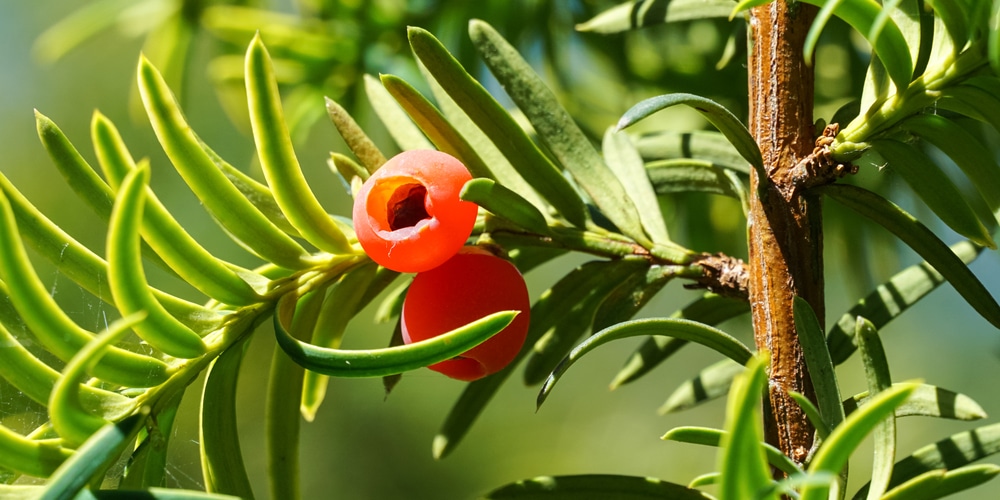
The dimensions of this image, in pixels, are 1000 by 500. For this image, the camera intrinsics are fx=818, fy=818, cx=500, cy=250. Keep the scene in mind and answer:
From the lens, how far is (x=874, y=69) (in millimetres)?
444

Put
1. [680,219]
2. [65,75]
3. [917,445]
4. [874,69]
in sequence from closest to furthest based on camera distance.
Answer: [874,69] → [680,219] → [917,445] → [65,75]

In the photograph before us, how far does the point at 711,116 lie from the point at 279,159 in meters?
0.22

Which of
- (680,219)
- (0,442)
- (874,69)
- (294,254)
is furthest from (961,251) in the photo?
(0,442)

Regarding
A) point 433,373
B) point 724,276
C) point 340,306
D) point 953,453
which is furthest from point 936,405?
point 433,373

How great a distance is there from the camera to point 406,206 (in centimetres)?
47

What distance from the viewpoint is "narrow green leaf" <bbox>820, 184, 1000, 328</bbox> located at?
42cm

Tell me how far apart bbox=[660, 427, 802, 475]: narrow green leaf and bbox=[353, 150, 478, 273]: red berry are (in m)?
0.15

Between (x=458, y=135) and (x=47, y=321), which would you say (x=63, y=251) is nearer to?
(x=47, y=321)

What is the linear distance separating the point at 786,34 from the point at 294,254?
0.30 metres

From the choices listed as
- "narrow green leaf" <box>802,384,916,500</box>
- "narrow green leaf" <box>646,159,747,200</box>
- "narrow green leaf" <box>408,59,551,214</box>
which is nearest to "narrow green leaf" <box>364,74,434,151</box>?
"narrow green leaf" <box>408,59,551,214</box>

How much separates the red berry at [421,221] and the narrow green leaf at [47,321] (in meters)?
0.12

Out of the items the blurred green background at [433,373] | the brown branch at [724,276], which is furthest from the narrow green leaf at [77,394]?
the blurred green background at [433,373]

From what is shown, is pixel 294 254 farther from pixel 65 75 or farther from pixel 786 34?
pixel 65 75

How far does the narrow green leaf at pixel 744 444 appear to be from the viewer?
25 cm
